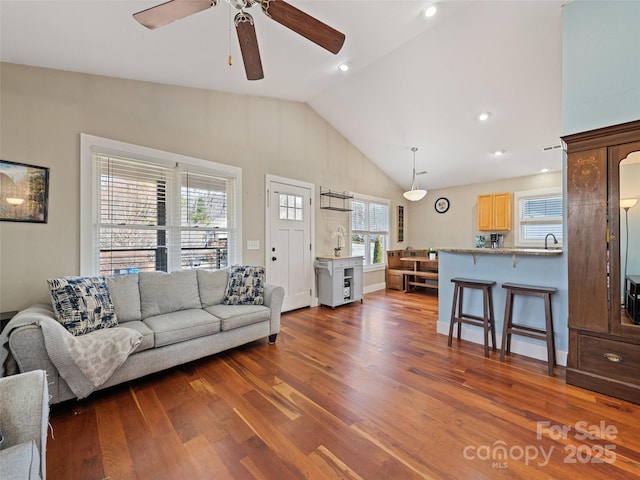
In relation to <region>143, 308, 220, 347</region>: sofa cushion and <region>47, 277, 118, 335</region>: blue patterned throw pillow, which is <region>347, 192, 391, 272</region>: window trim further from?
<region>47, 277, 118, 335</region>: blue patterned throw pillow

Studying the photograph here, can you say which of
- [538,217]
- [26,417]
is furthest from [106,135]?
[538,217]

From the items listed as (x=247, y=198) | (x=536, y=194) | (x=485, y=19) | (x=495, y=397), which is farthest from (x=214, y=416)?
(x=536, y=194)

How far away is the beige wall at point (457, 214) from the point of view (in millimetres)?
5633

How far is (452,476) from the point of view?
1.38m

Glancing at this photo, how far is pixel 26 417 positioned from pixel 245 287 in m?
2.10

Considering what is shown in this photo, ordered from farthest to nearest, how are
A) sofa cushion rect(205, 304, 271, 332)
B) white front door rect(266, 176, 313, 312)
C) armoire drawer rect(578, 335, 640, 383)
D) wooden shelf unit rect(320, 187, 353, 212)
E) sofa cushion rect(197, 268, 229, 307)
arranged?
wooden shelf unit rect(320, 187, 353, 212)
white front door rect(266, 176, 313, 312)
sofa cushion rect(197, 268, 229, 307)
sofa cushion rect(205, 304, 271, 332)
armoire drawer rect(578, 335, 640, 383)

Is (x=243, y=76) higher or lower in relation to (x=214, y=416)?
higher

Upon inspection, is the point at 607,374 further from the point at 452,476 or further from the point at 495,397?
the point at 452,476

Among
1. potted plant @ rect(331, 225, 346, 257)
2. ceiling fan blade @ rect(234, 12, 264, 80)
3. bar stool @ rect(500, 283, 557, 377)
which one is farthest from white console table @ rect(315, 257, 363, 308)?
ceiling fan blade @ rect(234, 12, 264, 80)

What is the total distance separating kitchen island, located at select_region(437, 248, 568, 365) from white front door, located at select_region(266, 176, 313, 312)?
2158 millimetres

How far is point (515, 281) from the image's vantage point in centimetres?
288

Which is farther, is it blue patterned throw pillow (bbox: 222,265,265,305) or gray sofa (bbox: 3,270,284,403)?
blue patterned throw pillow (bbox: 222,265,265,305)

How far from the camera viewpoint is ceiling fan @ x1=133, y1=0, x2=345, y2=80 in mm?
1609

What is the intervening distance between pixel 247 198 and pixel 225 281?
1283 mm
